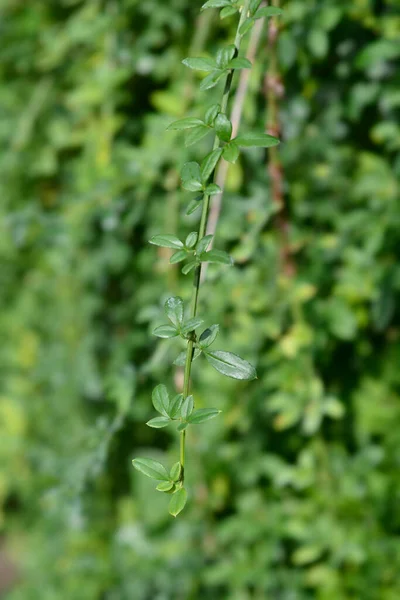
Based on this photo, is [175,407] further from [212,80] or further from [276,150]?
[276,150]

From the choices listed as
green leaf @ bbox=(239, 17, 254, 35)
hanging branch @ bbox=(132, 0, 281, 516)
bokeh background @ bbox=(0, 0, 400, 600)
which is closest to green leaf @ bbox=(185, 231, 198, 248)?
hanging branch @ bbox=(132, 0, 281, 516)

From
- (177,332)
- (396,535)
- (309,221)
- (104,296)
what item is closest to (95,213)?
(104,296)

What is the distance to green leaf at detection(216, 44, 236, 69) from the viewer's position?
779 mm

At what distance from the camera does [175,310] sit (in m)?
0.77

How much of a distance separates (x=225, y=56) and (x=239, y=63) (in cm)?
2

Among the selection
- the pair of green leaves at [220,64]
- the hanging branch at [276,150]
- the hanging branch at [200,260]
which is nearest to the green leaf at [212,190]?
the hanging branch at [200,260]

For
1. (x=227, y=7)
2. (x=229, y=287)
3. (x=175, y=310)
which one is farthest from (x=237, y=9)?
(x=229, y=287)

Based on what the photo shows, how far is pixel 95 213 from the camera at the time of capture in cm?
144

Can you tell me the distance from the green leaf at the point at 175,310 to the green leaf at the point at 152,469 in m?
0.15

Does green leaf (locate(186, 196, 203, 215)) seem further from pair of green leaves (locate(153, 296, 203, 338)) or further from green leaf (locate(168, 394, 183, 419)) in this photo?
green leaf (locate(168, 394, 183, 419))

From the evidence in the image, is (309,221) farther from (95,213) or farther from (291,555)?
(291,555)

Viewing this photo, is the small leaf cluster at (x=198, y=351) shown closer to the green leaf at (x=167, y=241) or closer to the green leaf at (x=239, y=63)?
the green leaf at (x=167, y=241)

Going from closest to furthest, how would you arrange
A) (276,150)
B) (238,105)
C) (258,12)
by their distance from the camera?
(258,12)
(238,105)
(276,150)

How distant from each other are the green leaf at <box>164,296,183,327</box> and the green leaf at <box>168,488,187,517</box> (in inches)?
6.9
